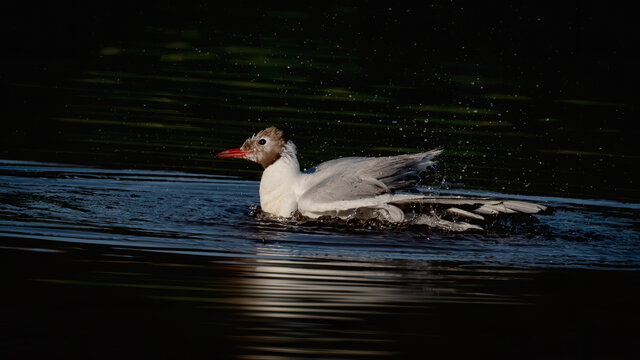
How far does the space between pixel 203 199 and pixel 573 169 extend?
4.51 meters

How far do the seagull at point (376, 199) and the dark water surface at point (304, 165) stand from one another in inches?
8.5

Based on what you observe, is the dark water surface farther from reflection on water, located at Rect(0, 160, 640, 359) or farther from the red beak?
the red beak

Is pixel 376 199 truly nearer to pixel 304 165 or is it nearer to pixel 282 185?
→ pixel 282 185

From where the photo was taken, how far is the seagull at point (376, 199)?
11.5 metres

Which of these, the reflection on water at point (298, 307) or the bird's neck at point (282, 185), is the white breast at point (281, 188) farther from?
the reflection on water at point (298, 307)

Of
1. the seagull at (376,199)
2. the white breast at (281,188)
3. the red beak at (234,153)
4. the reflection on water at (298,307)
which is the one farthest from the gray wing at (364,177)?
the reflection on water at (298,307)

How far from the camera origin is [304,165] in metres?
15.1

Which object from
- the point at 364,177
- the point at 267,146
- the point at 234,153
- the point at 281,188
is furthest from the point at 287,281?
the point at 234,153

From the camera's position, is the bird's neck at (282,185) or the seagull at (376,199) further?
the bird's neck at (282,185)

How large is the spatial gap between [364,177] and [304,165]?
3456 mm

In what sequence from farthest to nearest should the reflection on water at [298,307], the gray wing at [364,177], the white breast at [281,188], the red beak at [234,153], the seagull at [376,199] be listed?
1. the red beak at [234,153]
2. the white breast at [281,188]
3. the gray wing at [364,177]
4. the seagull at [376,199]
5. the reflection on water at [298,307]

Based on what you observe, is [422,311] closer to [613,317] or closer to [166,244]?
[613,317]

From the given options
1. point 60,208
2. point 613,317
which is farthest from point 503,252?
point 60,208

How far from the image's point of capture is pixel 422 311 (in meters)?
8.61
